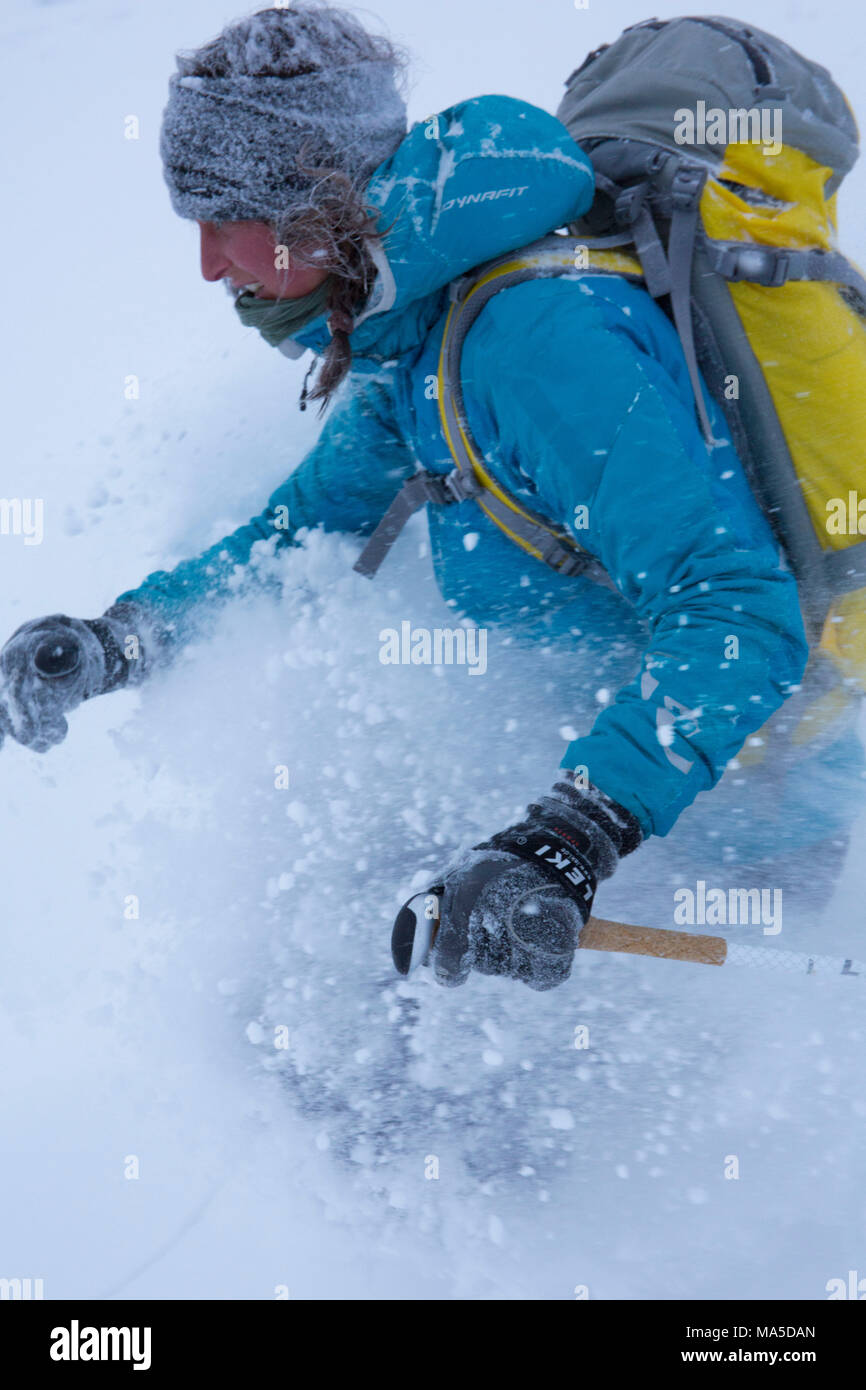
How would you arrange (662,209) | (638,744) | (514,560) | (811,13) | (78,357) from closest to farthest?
1. (638,744)
2. (662,209)
3. (514,560)
4. (811,13)
5. (78,357)

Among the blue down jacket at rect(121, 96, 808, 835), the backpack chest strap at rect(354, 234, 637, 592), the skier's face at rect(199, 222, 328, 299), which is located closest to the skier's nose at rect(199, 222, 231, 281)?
the skier's face at rect(199, 222, 328, 299)

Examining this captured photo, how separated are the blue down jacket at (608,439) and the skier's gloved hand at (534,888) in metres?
0.04

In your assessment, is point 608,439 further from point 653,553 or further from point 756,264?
point 756,264

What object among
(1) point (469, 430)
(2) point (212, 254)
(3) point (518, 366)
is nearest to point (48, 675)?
(2) point (212, 254)

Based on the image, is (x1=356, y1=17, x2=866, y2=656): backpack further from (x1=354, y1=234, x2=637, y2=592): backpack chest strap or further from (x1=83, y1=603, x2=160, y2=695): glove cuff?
(x1=83, y1=603, x2=160, y2=695): glove cuff

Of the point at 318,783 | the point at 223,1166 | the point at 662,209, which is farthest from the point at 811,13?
the point at 223,1166

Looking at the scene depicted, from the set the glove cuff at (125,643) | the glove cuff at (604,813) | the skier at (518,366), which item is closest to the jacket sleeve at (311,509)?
the glove cuff at (125,643)

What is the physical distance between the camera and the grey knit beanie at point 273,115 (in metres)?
1.29

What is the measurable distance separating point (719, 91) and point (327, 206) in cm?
53

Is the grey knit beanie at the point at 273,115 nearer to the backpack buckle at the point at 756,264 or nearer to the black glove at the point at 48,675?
the backpack buckle at the point at 756,264

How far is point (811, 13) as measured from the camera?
2891 millimetres

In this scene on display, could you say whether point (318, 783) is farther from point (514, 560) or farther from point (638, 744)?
point (638, 744)

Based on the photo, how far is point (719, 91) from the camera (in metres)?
1.31

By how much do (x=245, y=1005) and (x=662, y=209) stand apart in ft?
4.87
